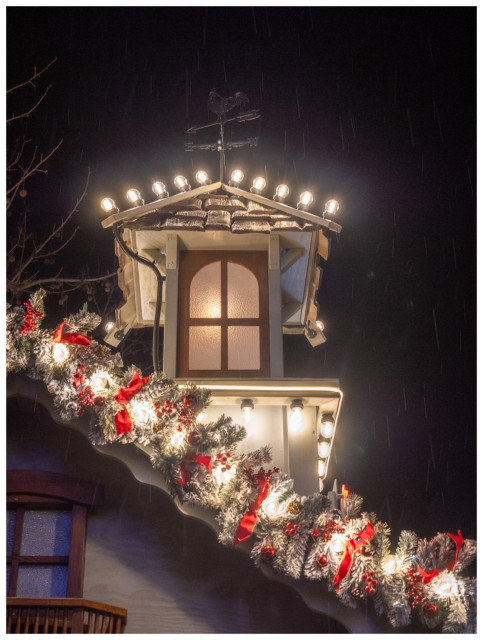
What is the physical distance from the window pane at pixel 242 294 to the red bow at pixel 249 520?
12.8 ft

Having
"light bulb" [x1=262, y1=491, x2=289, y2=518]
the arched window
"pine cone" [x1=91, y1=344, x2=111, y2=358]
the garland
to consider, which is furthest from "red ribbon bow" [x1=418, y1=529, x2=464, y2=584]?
the arched window

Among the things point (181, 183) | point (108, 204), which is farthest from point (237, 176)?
point (108, 204)

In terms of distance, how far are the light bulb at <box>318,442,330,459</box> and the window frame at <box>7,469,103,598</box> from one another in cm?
310

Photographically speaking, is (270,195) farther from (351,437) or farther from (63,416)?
(351,437)

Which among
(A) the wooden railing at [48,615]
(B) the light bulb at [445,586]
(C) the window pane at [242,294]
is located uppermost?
(C) the window pane at [242,294]

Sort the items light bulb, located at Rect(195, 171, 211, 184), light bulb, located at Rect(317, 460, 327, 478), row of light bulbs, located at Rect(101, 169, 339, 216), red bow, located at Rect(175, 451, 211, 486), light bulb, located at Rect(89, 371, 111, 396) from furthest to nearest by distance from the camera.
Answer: light bulb, located at Rect(195, 171, 211, 184) < row of light bulbs, located at Rect(101, 169, 339, 216) < light bulb, located at Rect(317, 460, 327, 478) < light bulb, located at Rect(89, 371, 111, 396) < red bow, located at Rect(175, 451, 211, 486)

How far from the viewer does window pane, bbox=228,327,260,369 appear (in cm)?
887

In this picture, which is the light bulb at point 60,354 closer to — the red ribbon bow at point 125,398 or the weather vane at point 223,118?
the red ribbon bow at point 125,398

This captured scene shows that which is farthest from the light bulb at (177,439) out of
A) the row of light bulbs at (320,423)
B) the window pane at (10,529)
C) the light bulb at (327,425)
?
the light bulb at (327,425)

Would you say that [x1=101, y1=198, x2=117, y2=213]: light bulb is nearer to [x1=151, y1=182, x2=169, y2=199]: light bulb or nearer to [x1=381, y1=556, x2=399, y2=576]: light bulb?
[x1=151, y1=182, x2=169, y2=199]: light bulb

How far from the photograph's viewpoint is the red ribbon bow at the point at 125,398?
224 inches

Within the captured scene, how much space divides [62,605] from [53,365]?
1.75 meters

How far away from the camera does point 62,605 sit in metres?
5.18

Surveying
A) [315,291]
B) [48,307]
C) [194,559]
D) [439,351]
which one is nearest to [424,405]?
[439,351]
